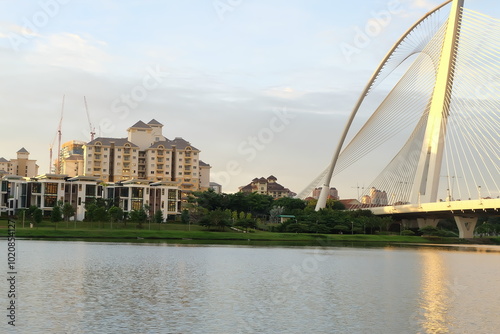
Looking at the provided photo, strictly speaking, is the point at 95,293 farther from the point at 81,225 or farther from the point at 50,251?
the point at 81,225

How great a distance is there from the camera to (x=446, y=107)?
234 feet

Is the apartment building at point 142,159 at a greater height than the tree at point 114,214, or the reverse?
the apartment building at point 142,159

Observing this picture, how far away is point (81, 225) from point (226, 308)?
68289 mm

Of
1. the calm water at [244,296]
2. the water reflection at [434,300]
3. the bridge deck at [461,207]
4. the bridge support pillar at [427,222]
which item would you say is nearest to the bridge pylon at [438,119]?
the bridge deck at [461,207]

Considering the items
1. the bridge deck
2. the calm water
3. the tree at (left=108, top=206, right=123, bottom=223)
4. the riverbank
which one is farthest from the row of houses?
the calm water

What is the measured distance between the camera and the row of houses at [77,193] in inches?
4363

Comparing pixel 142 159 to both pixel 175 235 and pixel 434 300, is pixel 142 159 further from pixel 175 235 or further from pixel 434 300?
pixel 434 300

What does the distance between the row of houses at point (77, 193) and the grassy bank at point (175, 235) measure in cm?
1871

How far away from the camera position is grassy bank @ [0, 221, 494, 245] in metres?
75.8

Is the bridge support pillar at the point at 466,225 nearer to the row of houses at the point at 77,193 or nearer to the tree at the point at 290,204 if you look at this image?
the tree at the point at 290,204

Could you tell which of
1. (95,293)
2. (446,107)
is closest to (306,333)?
(95,293)

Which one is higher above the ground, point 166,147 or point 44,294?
point 166,147

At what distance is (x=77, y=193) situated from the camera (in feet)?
368

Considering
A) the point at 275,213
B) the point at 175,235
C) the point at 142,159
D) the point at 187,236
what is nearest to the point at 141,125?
the point at 142,159
